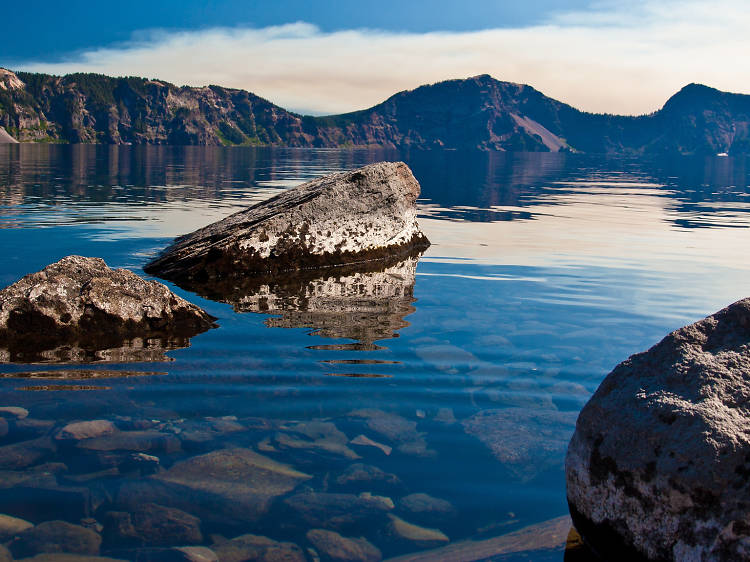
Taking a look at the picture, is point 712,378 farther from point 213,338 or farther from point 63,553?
point 213,338

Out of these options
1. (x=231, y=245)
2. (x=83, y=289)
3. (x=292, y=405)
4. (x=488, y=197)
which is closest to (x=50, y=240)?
(x=231, y=245)

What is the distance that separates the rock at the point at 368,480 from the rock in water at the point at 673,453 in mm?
1274

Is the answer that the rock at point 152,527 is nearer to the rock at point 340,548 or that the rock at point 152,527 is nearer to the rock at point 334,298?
the rock at point 340,548

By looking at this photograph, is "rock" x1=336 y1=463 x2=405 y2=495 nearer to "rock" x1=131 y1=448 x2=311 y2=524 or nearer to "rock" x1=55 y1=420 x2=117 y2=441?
"rock" x1=131 y1=448 x2=311 y2=524

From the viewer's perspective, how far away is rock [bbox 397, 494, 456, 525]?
14.1ft

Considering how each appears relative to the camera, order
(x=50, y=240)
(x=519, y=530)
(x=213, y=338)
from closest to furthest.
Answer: (x=519, y=530) → (x=213, y=338) → (x=50, y=240)

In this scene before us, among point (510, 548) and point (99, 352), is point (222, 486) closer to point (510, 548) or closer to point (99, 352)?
point (510, 548)

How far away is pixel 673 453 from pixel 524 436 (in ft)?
6.95

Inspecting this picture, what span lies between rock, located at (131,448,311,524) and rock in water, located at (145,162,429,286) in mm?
7328

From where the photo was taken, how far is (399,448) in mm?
5273

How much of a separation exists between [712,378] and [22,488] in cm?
465

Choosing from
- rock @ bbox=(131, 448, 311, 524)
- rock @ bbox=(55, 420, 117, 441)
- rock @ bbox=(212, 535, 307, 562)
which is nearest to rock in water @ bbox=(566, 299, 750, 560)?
rock @ bbox=(212, 535, 307, 562)

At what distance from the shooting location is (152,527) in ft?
13.4

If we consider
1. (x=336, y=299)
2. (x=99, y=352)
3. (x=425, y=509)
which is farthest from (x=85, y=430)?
(x=336, y=299)
